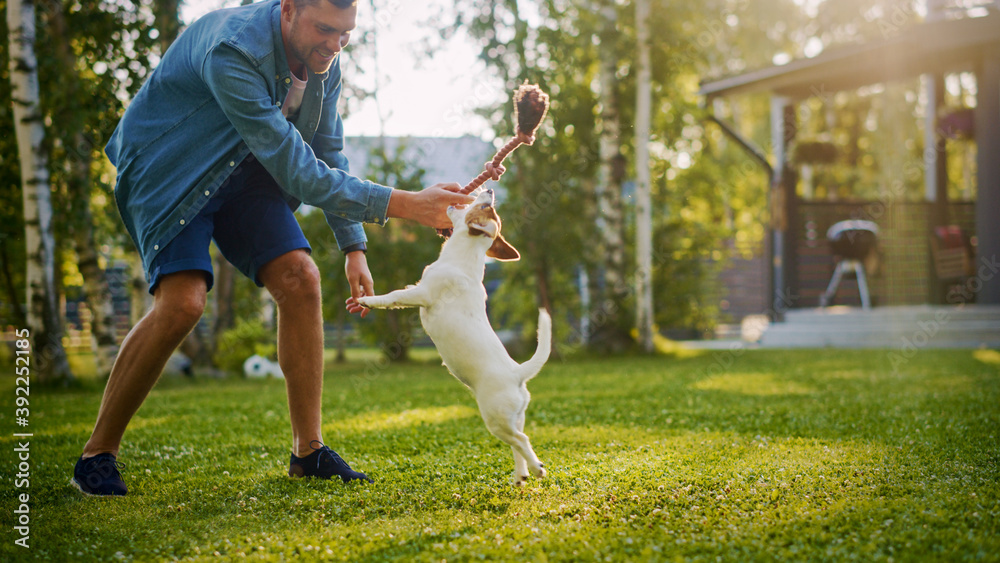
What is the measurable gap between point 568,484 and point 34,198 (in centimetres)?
673

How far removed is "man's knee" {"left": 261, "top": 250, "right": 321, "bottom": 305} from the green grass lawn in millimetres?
738

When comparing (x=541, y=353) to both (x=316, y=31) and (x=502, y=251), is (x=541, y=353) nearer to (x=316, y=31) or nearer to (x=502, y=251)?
(x=502, y=251)

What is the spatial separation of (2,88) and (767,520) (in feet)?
31.3

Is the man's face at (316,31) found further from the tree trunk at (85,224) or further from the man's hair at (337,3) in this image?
the tree trunk at (85,224)

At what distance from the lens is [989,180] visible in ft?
33.7

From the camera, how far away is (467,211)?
2438mm

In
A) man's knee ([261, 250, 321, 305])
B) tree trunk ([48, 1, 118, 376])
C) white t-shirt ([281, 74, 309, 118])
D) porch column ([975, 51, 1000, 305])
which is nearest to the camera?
white t-shirt ([281, 74, 309, 118])

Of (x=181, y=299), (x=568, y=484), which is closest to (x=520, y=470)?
(x=568, y=484)

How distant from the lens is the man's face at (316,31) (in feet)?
8.23

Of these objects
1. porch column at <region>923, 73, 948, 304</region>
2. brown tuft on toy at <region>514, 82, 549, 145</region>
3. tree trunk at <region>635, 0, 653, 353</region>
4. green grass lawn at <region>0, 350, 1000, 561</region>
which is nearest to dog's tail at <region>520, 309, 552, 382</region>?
green grass lawn at <region>0, 350, 1000, 561</region>

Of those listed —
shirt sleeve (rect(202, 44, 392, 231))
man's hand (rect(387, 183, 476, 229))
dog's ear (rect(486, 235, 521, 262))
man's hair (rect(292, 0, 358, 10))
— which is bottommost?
dog's ear (rect(486, 235, 521, 262))

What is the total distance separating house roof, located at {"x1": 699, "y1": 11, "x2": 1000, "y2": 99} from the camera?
405 inches

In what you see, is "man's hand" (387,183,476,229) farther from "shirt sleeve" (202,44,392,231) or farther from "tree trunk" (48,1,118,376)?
"tree trunk" (48,1,118,376)

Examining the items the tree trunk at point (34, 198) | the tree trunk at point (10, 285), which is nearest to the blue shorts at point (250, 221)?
the tree trunk at point (34, 198)
